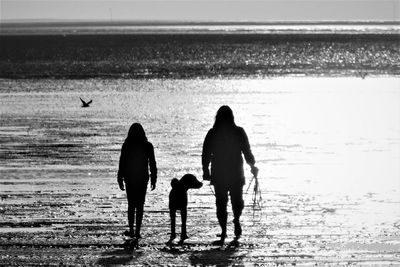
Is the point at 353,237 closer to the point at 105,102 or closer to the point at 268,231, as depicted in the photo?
the point at 268,231

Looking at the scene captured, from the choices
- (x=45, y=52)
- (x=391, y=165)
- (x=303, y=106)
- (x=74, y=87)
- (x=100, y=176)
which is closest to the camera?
(x=100, y=176)

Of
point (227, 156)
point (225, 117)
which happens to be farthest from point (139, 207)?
point (225, 117)

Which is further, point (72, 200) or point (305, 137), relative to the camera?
point (305, 137)

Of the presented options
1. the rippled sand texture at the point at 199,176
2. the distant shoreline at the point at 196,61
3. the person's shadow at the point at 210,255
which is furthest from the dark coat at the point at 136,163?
the distant shoreline at the point at 196,61

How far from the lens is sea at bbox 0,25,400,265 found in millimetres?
12586

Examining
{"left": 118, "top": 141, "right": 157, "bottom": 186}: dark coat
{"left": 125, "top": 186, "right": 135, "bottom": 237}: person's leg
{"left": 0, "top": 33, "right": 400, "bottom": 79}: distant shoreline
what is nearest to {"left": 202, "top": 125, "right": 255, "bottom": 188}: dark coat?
{"left": 118, "top": 141, "right": 157, "bottom": 186}: dark coat

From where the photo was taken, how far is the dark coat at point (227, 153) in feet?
43.3

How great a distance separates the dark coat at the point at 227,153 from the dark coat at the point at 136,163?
634 millimetres

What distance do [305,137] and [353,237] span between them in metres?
14.0

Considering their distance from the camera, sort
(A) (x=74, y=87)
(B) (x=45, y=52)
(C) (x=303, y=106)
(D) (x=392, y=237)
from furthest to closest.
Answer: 1. (B) (x=45, y=52)
2. (A) (x=74, y=87)
3. (C) (x=303, y=106)
4. (D) (x=392, y=237)

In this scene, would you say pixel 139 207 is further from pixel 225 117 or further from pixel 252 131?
pixel 252 131

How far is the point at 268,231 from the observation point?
1327cm

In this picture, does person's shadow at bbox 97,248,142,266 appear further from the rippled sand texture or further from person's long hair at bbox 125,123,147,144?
person's long hair at bbox 125,123,147,144

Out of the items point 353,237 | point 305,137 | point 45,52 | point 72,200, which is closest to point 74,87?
point 305,137
